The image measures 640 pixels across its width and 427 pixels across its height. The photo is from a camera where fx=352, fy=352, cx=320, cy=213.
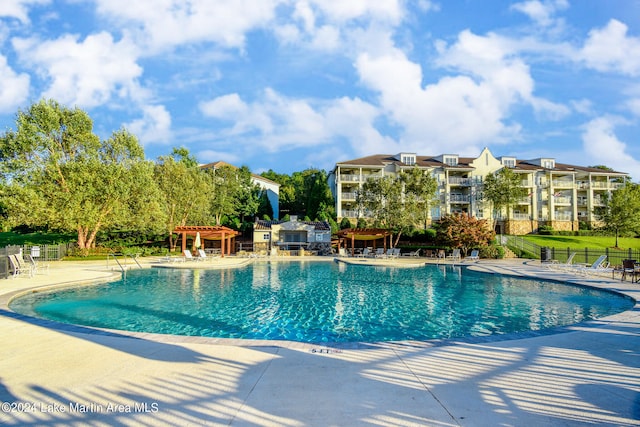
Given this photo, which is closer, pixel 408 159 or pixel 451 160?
pixel 408 159

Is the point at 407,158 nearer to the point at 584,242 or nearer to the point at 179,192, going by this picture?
the point at 584,242

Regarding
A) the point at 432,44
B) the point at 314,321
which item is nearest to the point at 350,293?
the point at 314,321

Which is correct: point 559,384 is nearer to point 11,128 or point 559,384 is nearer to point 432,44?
point 432,44

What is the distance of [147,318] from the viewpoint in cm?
869

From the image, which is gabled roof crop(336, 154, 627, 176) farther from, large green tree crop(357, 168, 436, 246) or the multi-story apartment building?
large green tree crop(357, 168, 436, 246)

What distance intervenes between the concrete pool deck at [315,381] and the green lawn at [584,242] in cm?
3429

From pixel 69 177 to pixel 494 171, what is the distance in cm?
4315

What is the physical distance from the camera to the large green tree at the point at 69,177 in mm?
22422

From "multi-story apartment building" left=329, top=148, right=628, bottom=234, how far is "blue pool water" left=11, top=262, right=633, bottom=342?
27122 millimetres

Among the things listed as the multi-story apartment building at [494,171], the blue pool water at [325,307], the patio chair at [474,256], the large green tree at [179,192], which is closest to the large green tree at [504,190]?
the multi-story apartment building at [494,171]

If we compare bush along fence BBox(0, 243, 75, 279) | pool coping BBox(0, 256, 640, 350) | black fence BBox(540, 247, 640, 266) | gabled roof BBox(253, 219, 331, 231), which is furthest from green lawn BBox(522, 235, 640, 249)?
bush along fence BBox(0, 243, 75, 279)

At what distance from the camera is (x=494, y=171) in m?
43.3

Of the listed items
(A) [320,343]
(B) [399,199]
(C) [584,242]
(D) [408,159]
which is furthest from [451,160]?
(A) [320,343]

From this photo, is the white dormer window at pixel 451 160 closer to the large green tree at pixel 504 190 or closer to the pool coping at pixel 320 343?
the large green tree at pixel 504 190
